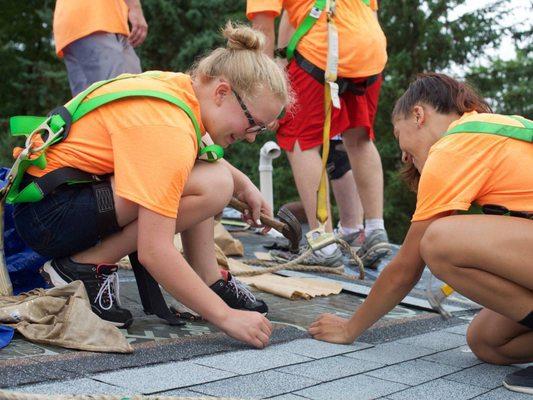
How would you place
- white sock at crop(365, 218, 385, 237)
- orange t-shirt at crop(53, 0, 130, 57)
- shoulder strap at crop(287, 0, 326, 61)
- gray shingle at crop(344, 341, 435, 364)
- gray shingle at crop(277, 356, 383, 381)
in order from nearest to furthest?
gray shingle at crop(277, 356, 383, 381) → gray shingle at crop(344, 341, 435, 364) → orange t-shirt at crop(53, 0, 130, 57) → shoulder strap at crop(287, 0, 326, 61) → white sock at crop(365, 218, 385, 237)

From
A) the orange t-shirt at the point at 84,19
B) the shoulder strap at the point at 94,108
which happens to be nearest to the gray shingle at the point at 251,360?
the shoulder strap at the point at 94,108

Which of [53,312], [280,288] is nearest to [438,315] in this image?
[280,288]

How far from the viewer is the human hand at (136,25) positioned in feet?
13.1

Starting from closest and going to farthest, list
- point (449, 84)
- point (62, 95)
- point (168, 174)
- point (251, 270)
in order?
point (168, 174), point (449, 84), point (251, 270), point (62, 95)

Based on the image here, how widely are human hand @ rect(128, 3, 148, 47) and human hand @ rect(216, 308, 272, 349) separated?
2.23 m

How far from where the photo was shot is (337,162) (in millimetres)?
4738

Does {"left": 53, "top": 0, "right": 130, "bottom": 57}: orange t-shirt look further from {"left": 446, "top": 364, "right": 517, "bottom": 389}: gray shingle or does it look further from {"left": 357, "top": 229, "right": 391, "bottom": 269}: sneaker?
{"left": 446, "top": 364, "right": 517, "bottom": 389}: gray shingle

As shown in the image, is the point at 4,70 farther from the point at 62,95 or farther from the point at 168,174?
the point at 168,174

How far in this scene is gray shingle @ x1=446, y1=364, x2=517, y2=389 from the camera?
2.00m

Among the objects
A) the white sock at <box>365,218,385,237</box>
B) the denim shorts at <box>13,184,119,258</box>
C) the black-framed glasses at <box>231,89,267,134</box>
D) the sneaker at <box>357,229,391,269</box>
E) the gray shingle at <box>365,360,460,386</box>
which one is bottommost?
the sneaker at <box>357,229,391,269</box>

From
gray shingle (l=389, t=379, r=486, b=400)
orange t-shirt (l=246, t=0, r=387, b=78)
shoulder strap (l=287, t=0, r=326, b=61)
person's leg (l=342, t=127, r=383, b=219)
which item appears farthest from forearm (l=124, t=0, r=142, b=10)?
gray shingle (l=389, t=379, r=486, b=400)

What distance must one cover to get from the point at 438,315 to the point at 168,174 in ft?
4.45

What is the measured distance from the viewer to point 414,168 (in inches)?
96.6

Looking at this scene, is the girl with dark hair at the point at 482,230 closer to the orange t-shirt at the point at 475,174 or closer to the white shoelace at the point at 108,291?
the orange t-shirt at the point at 475,174
